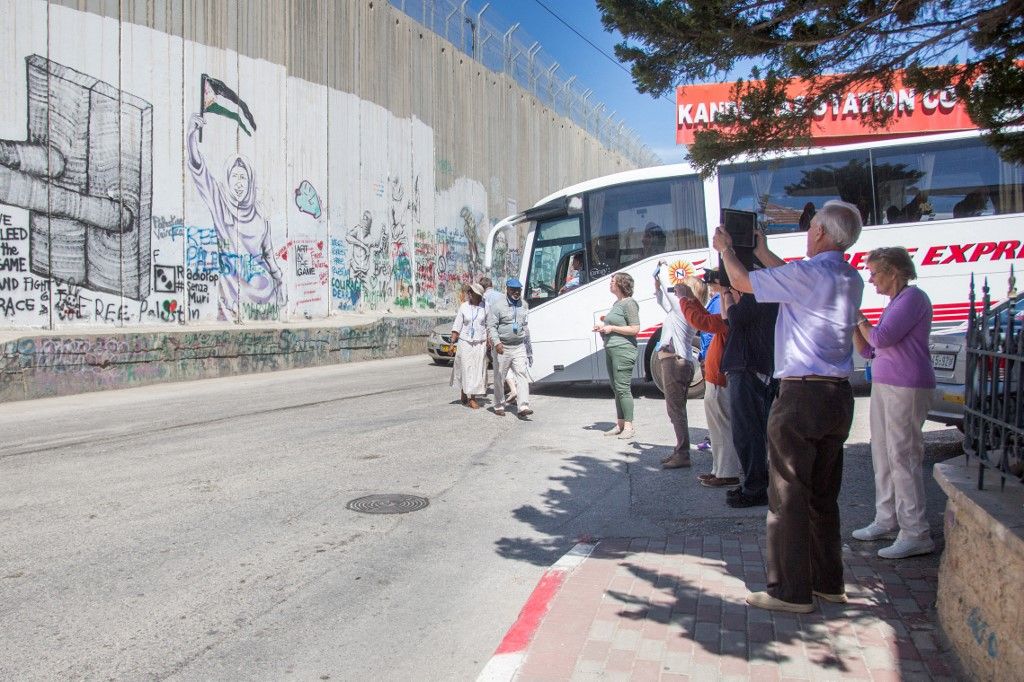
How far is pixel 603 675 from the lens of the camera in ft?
11.5

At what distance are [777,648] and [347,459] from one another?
210 inches

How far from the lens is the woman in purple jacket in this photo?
4938 mm

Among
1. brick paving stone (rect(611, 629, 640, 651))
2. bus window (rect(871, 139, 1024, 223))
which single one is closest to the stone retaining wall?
brick paving stone (rect(611, 629, 640, 651))

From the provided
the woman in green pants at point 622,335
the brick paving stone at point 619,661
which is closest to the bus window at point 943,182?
the woman in green pants at point 622,335

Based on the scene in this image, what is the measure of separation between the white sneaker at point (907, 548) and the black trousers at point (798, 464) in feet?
3.45

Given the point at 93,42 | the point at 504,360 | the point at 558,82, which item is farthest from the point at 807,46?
the point at 558,82

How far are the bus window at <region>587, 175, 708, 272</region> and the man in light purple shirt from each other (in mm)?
9218

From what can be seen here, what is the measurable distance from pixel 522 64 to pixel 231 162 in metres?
18.6

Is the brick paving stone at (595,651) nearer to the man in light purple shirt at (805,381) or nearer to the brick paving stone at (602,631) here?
the brick paving stone at (602,631)

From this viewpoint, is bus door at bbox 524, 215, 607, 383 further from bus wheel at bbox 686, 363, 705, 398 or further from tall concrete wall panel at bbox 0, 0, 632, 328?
tall concrete wall panel at bbox 0, 0, 632, 328

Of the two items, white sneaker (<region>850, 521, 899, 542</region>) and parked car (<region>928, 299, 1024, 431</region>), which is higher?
parked car (<region>928, 299, 1024, 431</region>)

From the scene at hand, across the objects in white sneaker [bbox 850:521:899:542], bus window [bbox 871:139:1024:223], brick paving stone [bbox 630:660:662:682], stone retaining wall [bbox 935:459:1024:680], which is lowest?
brick paving stone [bbox 630:660:662:682]

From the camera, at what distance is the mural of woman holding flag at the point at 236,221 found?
752 inches

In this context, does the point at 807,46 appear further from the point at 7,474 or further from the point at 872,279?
the point at 7,474
